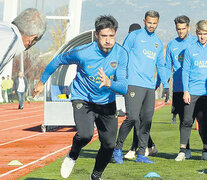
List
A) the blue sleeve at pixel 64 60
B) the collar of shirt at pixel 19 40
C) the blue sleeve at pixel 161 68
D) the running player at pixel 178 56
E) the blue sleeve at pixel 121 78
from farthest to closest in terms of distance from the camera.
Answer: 1. the running player at pixel 178 56
2. the blue sleeve at pixel 161 68
3. the blue sleeve at pixel 64 60
4. the blue sleeve at pixel 121 78
5. the collar of shirt at pixel 19 40

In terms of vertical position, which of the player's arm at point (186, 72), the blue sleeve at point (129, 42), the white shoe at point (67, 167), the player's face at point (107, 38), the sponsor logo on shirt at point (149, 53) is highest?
the player's face at point (107, 38)

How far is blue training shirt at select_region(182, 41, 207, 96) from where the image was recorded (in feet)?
31.8

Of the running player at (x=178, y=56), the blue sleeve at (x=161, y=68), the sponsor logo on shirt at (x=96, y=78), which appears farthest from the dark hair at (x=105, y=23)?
the running player at (x=178, y=56)

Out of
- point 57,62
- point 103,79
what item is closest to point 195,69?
point 57,62

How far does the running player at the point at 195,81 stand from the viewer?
31.7ft

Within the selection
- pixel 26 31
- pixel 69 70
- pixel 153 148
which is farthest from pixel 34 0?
pixel 26 31

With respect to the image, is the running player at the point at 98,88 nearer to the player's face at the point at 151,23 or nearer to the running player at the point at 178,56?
the player's face at the point at 151,23

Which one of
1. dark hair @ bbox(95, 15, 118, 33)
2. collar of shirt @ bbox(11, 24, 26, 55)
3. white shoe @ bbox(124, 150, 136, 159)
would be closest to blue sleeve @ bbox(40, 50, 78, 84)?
dark hair @ bbox(95, 15, 118, 33)

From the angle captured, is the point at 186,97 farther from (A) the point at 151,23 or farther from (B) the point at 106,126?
(B) the point at 106,126

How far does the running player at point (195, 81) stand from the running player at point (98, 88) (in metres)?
2.65

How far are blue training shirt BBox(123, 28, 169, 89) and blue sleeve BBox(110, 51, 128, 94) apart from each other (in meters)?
2.14

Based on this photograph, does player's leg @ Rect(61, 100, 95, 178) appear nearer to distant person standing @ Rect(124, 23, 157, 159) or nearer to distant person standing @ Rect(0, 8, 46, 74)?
distant person standing @ Rect(0, 8, 46, 74)

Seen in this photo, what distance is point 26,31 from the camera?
187 inches

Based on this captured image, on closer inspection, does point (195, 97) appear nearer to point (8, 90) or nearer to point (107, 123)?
point (107, 123)
